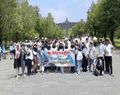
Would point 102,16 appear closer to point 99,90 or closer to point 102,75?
point 102,75

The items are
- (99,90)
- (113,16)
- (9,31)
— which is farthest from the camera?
(113,16)

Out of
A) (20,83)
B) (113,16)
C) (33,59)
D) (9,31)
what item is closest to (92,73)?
(33,59)

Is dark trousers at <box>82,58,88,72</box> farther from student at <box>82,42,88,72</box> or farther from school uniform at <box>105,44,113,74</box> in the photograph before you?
school uniform at <box>105,44,113,74</box>

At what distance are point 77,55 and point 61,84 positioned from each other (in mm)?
5613

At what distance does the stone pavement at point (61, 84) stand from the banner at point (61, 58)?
140cm

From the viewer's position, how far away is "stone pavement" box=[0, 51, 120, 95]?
19.8 meters

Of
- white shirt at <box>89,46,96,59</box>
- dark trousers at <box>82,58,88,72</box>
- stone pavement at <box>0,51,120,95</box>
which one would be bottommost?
stone pavement at <box>0,51,120,95</box>

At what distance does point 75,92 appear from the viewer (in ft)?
64.2

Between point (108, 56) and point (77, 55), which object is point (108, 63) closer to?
point (108, 56)

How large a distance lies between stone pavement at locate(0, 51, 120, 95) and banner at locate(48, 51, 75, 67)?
1.40 metres

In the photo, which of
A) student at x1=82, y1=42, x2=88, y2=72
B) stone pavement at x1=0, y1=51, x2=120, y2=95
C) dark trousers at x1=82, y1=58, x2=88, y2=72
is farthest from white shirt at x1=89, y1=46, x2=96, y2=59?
stone pavement at x1=0, y1=51, x2=120, y2=95

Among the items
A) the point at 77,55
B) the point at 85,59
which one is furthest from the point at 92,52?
the point at 77,55

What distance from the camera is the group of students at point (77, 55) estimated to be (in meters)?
26.5

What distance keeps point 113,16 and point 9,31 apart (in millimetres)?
18571
